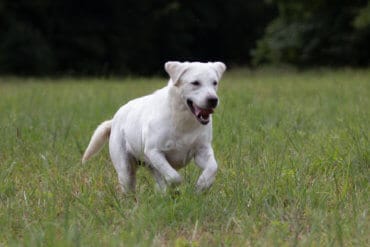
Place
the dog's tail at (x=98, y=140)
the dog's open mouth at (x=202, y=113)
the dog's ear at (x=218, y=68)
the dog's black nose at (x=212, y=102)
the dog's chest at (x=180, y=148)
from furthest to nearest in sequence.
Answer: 1. the dog's tail at (x=98, y=140)
2. the dog's ear at (x=218, y=68)
3. the dog's chest at (x=180, y=148)
4. the dog's open mouth at (x=202, y=113)
5. the dog's black nose at (x=212, y=102)

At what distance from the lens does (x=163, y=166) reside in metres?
5.39

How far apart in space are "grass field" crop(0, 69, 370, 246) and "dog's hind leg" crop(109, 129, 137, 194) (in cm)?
11

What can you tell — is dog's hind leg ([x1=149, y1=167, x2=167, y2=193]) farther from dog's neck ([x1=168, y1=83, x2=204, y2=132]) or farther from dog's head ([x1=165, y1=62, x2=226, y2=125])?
dog's head ([x1=165, y1=62, x2=226, y2=125])

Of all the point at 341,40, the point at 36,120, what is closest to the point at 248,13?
the point at 341,40

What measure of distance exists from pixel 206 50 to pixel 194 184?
134 feet

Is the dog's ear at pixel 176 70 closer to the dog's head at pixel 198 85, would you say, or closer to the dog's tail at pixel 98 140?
the dog's head at pixel 198 85

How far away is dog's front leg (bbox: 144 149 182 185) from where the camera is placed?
5.30 meters

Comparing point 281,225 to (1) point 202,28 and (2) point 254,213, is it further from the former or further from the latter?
(1) point 202,28

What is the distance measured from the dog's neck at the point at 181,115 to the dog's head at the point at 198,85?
3cm

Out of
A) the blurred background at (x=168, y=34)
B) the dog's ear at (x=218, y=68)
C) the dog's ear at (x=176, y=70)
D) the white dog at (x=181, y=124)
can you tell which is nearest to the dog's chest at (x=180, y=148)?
the white dog at (x=181, y=124)

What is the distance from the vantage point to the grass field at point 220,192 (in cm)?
423

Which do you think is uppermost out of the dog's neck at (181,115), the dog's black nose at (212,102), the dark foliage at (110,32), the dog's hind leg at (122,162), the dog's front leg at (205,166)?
the dog's black nose at (212,102)

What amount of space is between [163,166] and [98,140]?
1316mm

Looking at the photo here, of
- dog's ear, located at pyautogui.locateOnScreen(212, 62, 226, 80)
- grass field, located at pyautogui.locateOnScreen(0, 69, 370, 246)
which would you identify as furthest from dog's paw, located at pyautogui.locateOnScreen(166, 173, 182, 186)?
dog's ear, located at pyautogui.locateOnScreen(212, 62, 226, 80)
